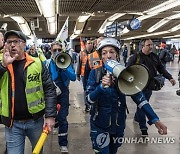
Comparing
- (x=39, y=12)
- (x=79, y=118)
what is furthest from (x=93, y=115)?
(x=39, y=12)

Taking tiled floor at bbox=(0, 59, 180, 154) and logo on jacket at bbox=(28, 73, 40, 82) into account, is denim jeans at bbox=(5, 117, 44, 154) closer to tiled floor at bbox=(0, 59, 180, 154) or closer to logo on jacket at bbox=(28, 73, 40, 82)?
logo on jacket at bbox=(28, 73, 40, 82)

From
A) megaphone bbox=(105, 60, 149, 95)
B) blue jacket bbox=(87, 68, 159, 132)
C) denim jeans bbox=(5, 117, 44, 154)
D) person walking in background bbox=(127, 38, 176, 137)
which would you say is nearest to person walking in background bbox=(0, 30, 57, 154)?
denim jeans bbox=(5, 117, 44, 154)

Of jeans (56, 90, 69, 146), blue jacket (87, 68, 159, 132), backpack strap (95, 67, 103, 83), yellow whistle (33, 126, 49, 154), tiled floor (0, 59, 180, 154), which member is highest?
backpack strap (95, 67, 103, 83)

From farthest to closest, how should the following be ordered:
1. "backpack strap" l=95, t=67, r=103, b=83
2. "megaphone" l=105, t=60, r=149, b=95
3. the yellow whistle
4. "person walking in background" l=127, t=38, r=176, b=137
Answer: "person walking in background" l=127, t=38, r=176, b=137, "backpack strap" l=95, t=67, r=103, b=83, "megaphone" l=105, t=60, r=149, b=95, the yellow whistle

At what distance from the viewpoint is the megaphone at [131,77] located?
2.20 m

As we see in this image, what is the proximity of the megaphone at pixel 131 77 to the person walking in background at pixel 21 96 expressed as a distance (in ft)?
2.28

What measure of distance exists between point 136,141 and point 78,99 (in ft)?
12.9

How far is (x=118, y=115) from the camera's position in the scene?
2703mm

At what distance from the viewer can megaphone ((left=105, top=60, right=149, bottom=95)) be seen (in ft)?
7.23

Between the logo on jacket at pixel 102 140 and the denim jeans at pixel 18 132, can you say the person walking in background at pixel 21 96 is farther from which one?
the logo on jacket at pixel 102 140

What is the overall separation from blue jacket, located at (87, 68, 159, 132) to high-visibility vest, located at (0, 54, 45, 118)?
468 millimetres

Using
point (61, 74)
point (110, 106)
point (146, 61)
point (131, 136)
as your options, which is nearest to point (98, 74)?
point (110, 106)

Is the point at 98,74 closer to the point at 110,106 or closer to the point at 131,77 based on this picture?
the point at 110,106

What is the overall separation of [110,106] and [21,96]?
81 centimetres
